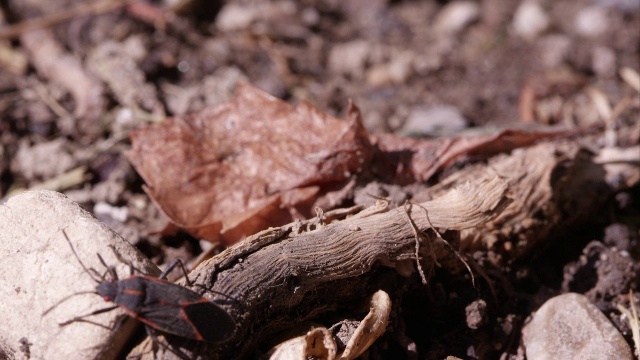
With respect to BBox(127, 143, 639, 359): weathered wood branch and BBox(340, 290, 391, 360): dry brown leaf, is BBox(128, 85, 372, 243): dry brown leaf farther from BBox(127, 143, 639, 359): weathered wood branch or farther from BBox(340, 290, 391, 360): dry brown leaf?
BBox(340, 290, 391, 360): dry brown leaf

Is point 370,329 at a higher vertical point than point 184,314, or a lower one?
lower

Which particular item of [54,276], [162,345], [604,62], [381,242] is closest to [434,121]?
[604,62]

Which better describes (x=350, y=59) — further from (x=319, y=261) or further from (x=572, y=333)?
(x=572, y=333)

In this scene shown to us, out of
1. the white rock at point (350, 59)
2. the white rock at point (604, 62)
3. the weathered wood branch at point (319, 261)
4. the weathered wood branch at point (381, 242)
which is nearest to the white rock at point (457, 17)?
the white rock at point (350, 59)

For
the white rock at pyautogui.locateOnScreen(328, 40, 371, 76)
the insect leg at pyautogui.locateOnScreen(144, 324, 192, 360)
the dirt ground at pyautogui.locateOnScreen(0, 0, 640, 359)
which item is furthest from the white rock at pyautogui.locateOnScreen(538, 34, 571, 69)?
the insect leg at pyautogui.locateOnScreen(144, 324, 192, 360)

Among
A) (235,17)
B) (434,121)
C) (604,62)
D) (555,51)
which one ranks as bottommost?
(604,62)
